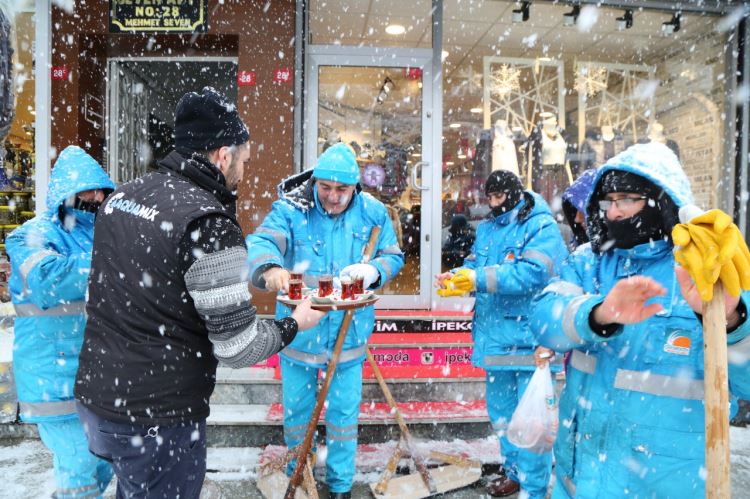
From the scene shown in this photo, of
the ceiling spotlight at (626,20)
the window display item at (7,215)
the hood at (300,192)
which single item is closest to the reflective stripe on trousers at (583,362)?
the hood at (300,192)

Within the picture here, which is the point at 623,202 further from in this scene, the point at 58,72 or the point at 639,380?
the point at 58,72

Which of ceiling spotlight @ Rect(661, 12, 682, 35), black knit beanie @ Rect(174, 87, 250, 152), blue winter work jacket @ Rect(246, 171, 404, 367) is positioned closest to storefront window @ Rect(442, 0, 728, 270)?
ceiling spotlight @ Rect(661, 12, 682, 35)

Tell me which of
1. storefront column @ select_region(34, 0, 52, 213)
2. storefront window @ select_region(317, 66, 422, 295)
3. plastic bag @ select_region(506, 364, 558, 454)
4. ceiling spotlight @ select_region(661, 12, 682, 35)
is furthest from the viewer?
ceiling spotlight @ select_region(661, 12, 682, 35)

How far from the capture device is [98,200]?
295 cm

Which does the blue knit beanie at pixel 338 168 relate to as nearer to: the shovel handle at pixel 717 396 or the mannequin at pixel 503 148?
the shovel handle at pixel 717 396

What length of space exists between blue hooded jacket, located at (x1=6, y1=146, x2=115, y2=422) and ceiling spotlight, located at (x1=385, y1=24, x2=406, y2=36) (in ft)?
14.8

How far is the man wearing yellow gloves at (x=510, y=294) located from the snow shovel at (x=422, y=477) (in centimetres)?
20

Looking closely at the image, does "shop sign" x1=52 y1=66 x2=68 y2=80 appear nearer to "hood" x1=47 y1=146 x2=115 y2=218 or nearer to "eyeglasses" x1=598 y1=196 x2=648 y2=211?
"hood" x1=47 y1=146 x2=115 y2=218

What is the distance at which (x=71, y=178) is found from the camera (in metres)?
2.79

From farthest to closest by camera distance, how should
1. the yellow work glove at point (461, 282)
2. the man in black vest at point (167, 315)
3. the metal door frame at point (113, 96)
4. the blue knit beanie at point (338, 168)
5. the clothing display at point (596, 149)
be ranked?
the clothing display at point (596, 149) → the metal door frame at point (113, 96) → the yellow work glove at point (461, 282) → the blue knit beanie at point (338, 168) → the man in black vest at point (167, 315)

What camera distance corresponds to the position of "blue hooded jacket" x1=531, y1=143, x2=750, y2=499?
5.34ft

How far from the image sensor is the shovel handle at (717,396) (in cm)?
136

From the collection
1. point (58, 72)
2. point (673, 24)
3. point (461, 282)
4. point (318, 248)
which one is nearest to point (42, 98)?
point (58, 72)

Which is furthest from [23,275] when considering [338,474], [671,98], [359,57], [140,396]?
[671,98]
